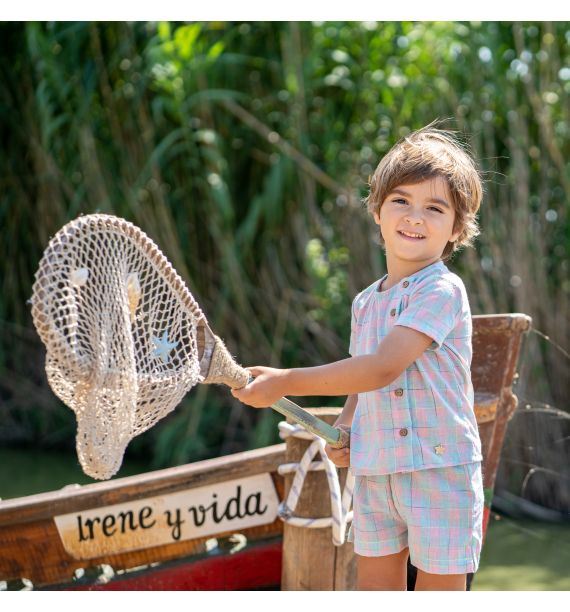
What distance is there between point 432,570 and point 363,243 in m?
3.09

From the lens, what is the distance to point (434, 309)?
165 cm

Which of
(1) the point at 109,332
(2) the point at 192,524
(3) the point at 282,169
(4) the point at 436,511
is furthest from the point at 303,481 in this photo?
(3) the point at 282,169

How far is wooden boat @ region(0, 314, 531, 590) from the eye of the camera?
2.56m

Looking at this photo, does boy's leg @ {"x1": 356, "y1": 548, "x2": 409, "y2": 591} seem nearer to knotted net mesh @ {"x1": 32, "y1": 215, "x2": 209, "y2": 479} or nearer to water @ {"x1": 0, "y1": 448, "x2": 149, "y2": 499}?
knotted net mesh @ {"x1": 32, "y1": 215, "x2": 209, "y2": 479}

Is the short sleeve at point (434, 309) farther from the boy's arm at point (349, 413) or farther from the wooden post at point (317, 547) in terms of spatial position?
the wooden post at point (317, 547)

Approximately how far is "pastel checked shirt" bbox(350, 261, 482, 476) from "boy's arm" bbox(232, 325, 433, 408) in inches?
1.3

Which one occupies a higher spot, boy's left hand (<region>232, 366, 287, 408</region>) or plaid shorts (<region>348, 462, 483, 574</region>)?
boy's left hand (<region>232, 366, 287, 408</region>)

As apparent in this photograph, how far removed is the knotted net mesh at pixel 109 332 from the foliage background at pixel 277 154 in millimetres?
2884

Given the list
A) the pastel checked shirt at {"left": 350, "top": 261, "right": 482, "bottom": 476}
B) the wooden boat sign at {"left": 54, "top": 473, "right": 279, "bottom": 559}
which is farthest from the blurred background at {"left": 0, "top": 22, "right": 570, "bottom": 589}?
the pastel checked shirt at {"left": 350, "top": 261, "right": 482, "bottom": 476}

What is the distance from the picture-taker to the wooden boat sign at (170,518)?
262 centimetres

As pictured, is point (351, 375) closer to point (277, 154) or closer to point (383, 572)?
point (383, 572)

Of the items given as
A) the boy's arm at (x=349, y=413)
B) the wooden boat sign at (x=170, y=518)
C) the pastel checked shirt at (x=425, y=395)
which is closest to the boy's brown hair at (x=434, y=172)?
the pastel checked shirt at (x=425, y=395)

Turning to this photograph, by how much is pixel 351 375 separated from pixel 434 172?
0.38 metres

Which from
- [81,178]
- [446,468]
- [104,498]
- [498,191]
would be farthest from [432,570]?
[81,178]
